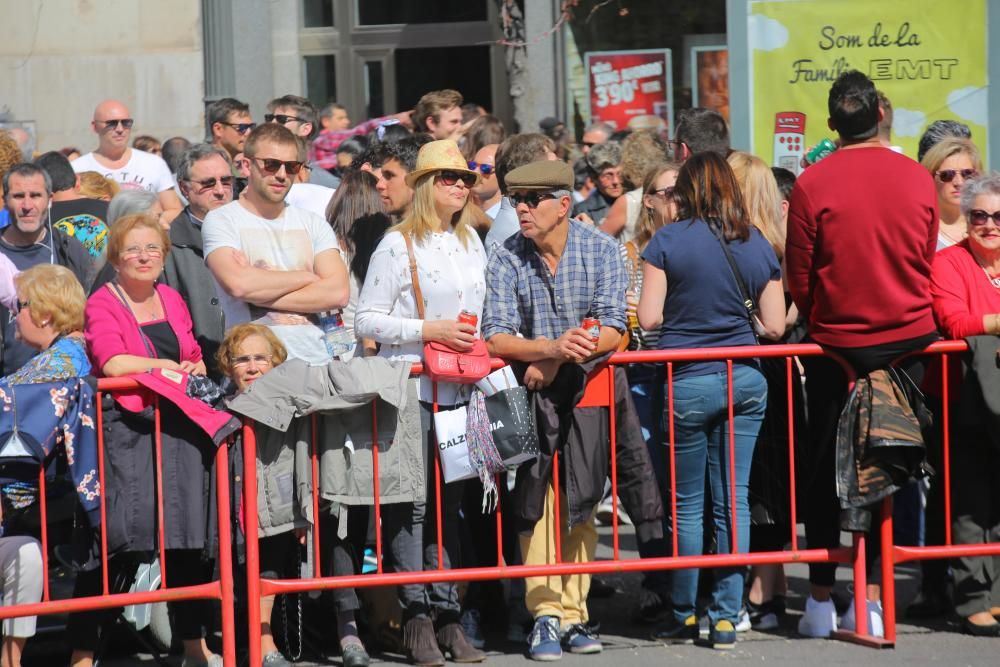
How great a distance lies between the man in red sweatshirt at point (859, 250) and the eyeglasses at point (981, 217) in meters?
0.37

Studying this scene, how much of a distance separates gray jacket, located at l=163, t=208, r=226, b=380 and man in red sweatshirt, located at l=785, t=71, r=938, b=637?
267 cm

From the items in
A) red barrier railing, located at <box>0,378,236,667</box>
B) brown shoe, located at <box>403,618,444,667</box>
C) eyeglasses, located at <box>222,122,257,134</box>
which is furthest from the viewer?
eyeglasses, located at <box>222,122,257,134</box>

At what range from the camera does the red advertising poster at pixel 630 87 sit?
13.7 meters

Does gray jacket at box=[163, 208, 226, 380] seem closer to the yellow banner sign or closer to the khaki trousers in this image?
the khaki trousers

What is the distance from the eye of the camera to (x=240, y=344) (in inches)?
239

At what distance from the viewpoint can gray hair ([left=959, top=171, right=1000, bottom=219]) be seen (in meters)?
6.44

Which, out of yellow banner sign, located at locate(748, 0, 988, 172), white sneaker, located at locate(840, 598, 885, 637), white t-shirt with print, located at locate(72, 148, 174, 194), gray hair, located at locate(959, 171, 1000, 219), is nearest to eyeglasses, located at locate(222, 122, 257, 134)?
white t-shirt with print, located at locate(72, 148, 174, 194)

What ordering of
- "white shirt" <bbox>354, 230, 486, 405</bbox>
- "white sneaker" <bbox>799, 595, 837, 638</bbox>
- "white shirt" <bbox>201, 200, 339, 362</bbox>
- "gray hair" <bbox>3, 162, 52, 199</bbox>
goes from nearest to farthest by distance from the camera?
"white shirt" <bbox>354, 230, 486, 405</bbox> → "white sneaker" <bbox>799, 595, 837, 638</bbox> → "white shirt" <bbox>201, 200, 339, 362</bbox> → "gray hair" <bbox>3, 162, 52, 199</bbox>

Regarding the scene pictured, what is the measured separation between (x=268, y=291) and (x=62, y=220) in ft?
7.36

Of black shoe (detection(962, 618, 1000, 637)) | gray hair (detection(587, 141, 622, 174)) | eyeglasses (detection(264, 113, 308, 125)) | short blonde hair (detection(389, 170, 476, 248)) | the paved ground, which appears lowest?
the paved ground

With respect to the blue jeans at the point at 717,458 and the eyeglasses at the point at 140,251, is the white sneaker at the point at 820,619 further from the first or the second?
the eyeglasses at the point at 140,251

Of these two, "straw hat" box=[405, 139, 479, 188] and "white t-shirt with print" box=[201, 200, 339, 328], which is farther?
"white t-shirt with print" box=[201, 200, 339, 328]

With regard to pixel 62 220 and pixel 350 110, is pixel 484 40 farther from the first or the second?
pixel 62 220

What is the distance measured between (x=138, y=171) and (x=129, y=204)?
2560 millimetres
